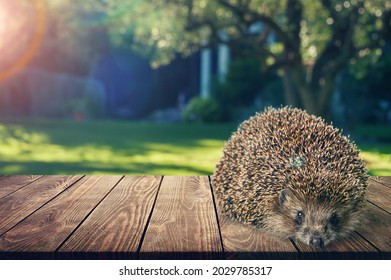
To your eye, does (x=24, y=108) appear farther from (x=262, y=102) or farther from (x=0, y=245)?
(x=0, y=245)

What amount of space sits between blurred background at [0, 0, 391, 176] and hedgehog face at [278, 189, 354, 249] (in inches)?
189

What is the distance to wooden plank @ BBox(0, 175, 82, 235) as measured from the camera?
4520mm

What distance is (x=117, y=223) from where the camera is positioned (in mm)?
4336

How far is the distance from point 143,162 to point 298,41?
7910 millimetres

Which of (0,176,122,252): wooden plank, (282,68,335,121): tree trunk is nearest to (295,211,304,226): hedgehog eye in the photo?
(0,176,122,252): wooden plank

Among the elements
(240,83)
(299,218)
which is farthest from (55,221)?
(240,83)

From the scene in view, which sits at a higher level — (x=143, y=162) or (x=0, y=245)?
(x=0, y=245)

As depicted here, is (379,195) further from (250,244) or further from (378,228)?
(250,244)

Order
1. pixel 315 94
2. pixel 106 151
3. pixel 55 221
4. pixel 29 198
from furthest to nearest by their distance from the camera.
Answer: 1. pixel 315 94
2. pixel 106 151
3. pixel 29 198
4. pixel 55 221

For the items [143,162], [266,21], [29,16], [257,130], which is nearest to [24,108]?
[29,16]

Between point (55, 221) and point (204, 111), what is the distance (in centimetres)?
2007

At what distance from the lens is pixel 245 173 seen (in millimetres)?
4648

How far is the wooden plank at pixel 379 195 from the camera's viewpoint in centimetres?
520
